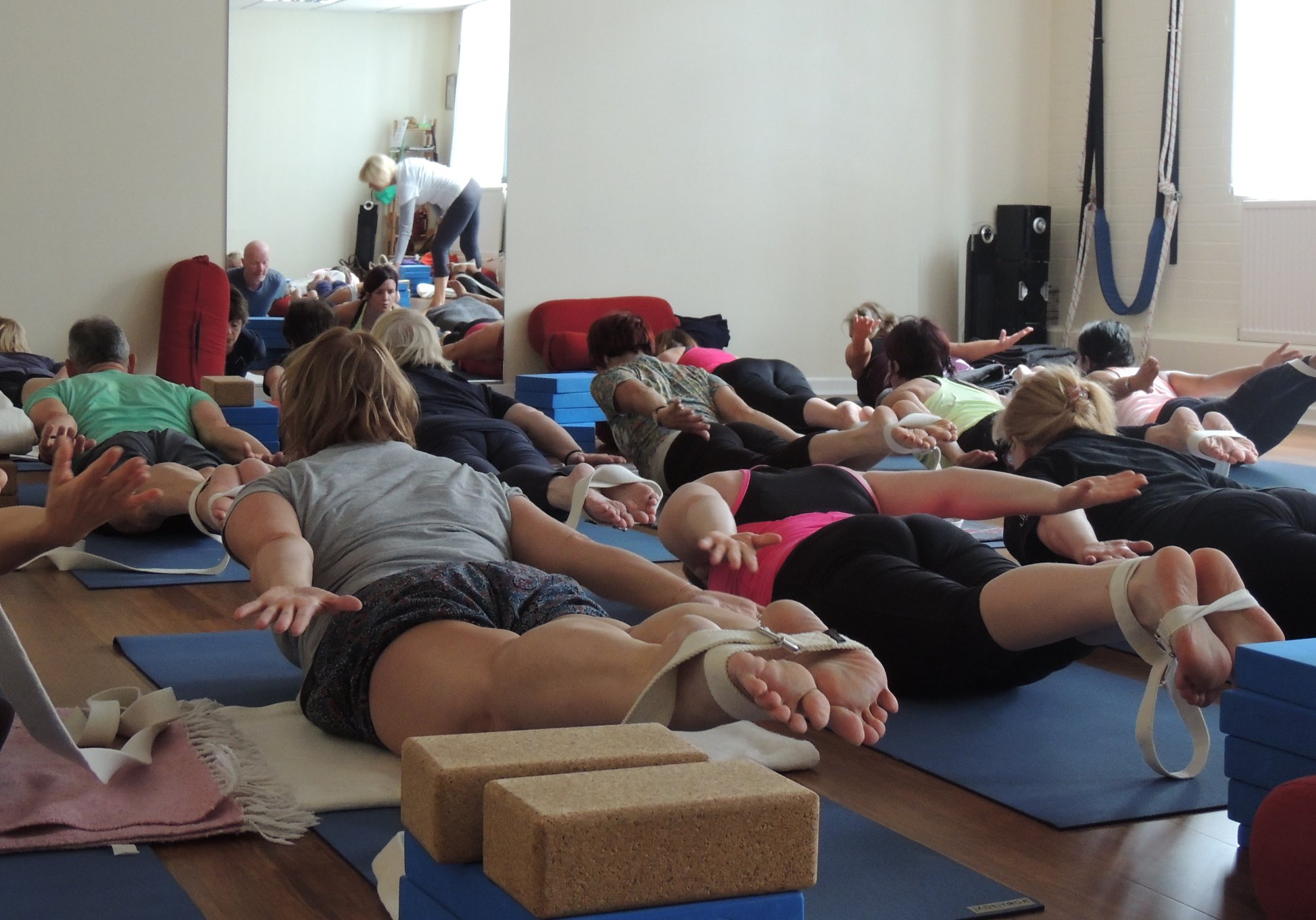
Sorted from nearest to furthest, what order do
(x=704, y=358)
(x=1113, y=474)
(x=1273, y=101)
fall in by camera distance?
1. (x=1113, y=474)
2. (x=704, y=358)
3. (x=1273, y=101)

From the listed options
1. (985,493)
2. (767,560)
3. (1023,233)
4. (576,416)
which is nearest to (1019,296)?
(1023,233)

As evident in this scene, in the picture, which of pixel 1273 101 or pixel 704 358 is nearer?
pixel 704 358

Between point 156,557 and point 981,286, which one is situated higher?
point 981,286

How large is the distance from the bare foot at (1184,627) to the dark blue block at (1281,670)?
6 cm

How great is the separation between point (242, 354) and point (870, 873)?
5.47m

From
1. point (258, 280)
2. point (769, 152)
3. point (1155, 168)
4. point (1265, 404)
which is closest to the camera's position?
point (1265, 404)

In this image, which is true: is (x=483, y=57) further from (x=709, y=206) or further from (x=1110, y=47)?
(x=1110, y=47)

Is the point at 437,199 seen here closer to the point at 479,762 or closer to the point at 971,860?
the point at 971,860

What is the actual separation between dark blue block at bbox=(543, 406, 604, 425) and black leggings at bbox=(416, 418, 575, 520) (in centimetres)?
226

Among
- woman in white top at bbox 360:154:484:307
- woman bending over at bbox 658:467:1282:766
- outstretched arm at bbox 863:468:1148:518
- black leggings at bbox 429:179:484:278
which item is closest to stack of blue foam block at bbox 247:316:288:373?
woman in white top at bbox 360:154:484:307

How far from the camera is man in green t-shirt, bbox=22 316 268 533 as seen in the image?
4.09m

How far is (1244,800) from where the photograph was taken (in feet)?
6.12

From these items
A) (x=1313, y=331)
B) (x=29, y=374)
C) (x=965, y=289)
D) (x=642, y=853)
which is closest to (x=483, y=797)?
(x=642, y=853)

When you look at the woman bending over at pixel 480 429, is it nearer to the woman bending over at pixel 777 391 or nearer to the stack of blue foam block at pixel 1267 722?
the woman bending over at pixel 777 391
